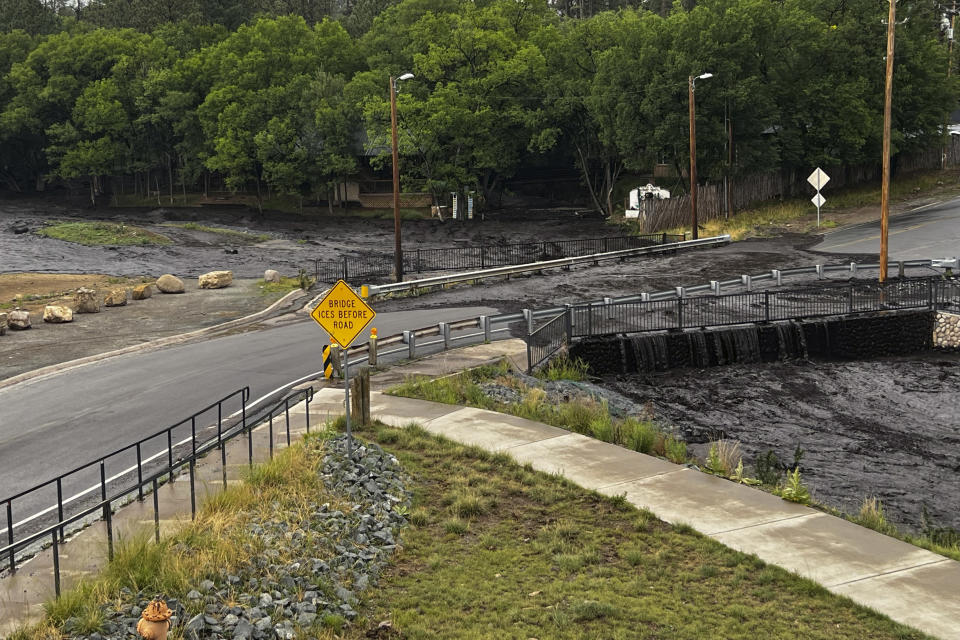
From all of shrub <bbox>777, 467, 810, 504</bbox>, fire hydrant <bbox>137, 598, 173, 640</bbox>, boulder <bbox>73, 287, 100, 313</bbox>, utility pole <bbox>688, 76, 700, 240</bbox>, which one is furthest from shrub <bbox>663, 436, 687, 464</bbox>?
utility pole <bbox>688, 76, 700, 240</bbox>

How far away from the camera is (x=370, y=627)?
10.7 m

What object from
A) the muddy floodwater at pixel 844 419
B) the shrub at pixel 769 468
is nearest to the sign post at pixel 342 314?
the shrub at pixel 769 468

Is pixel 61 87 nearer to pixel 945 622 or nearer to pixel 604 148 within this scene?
pixel 604 148

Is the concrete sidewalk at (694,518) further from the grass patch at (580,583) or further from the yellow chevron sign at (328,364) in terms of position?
the yellow chevron sign at (328,364)

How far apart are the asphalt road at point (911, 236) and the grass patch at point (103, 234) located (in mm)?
44077

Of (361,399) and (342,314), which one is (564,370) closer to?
(361,399)

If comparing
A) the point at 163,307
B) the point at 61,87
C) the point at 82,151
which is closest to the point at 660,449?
the point at 163,307

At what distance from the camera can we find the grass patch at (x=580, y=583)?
10602 mm

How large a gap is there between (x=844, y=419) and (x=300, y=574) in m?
17.2

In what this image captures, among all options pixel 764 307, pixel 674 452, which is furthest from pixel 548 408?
pixel 764 307

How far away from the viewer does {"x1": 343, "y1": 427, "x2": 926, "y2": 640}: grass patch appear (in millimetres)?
10602

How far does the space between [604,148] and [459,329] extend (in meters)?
45.9

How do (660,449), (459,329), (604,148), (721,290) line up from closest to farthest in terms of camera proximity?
(660,449) → (459,329) → (721,290) → (604,148)

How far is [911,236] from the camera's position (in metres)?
50.0
